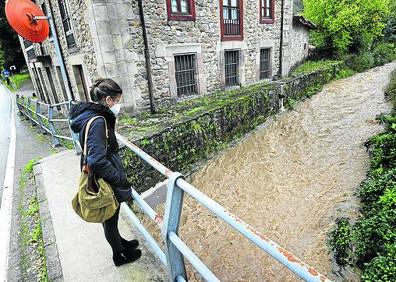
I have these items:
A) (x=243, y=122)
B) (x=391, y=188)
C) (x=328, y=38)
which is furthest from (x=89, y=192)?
(x=328, y=38)

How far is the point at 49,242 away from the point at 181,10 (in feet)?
25.9

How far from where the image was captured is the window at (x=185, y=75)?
892 cm

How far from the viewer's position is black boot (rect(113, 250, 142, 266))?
7.58 ft

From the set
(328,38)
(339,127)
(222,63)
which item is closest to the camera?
(339,127)

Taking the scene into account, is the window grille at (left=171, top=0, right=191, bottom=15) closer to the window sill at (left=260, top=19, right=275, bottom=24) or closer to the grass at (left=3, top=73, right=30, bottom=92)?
the window sill at (left=260, top=19, right=275, bottom=24)

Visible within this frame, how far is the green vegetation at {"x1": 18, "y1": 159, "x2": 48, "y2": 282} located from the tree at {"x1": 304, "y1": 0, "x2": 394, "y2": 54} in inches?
791

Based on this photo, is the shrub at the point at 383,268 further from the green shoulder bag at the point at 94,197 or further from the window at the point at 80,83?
the window at the point at 80,83

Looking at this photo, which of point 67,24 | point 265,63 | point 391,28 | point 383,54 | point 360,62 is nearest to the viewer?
point 67,24

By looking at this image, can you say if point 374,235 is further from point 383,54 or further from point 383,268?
point 383,54

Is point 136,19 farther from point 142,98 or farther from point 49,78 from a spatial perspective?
point 49,78

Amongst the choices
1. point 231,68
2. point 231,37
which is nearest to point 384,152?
point 231,68

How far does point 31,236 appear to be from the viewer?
3074 mm

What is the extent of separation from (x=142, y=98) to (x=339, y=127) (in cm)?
701

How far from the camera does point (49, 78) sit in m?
13.4
